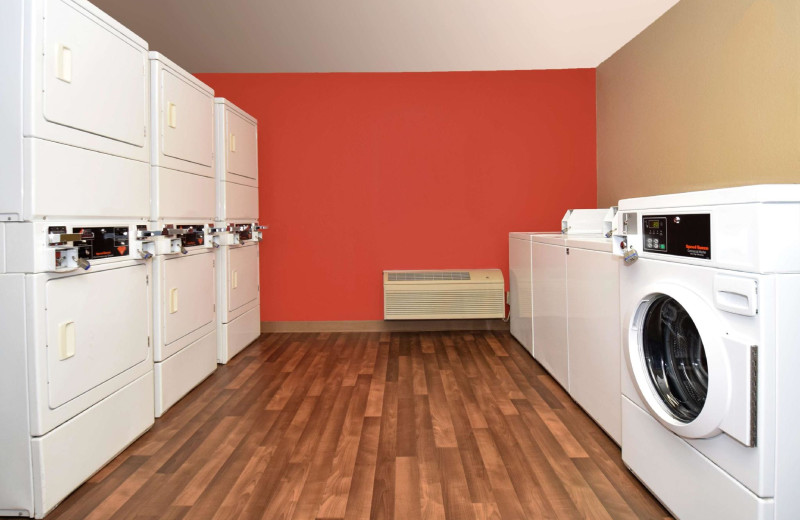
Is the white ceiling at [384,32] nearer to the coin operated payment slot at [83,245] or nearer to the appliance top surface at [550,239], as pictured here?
the appliance top surface at [550,239]

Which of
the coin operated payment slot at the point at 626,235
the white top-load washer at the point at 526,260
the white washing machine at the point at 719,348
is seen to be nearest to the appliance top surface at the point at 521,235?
the white top-load washer at the point at 526,260

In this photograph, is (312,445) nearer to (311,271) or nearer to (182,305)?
(182,305)

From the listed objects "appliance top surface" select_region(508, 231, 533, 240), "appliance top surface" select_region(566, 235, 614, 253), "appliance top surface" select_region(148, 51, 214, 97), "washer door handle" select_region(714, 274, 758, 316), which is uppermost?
"appliance top surface" select_region(148, 51, 214, 97)

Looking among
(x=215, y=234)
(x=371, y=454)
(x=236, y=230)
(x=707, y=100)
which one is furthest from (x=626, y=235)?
(x=236, y=230)

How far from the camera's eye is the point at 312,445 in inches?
94.0

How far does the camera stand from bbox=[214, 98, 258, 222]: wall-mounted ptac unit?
150 inches

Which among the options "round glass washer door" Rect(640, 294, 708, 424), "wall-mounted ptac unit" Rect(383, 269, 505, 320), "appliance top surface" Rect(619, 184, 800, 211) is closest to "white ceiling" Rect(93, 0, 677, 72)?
"wall-mounted ptac unit" Rect(383, 269, 505, 320)

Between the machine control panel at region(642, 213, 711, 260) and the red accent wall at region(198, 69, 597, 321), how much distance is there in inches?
123

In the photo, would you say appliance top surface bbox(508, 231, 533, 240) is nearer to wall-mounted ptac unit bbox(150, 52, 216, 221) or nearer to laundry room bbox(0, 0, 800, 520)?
laundry room bbox(0, 0, 800, 520)

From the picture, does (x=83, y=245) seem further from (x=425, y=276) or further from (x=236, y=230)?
(x=425, y=276)

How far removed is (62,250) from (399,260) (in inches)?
128

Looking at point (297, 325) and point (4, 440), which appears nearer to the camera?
→ point (4, 440)

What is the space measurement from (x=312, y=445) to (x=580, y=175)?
11.7ft

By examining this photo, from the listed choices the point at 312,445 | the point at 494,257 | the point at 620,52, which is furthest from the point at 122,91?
the point at 620,52
